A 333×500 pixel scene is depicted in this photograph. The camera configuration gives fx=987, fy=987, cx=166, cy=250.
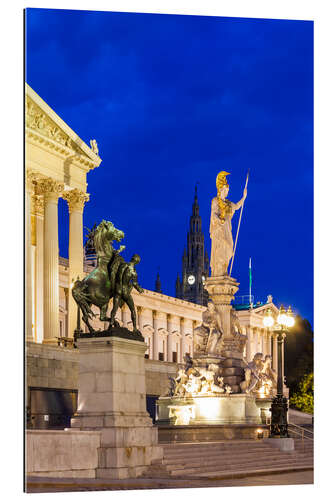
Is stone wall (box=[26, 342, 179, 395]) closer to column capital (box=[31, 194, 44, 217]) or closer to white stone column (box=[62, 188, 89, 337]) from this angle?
white stone column (box=[62, 188, 89, 337])

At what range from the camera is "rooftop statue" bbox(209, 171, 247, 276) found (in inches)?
1206

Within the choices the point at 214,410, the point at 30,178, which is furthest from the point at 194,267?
the point at 214,410

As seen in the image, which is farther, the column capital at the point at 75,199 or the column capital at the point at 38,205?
the column capital at the point at 75,199

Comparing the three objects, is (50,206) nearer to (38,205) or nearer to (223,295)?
(38,205)

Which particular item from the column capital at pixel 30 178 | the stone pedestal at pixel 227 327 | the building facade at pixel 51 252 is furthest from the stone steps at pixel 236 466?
the column capital at pixel 30 178

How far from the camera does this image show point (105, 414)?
774 inches

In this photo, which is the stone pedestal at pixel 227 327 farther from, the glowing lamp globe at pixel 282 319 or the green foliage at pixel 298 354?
the green foliage at pixel 298 354

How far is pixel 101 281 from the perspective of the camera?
67.9ft

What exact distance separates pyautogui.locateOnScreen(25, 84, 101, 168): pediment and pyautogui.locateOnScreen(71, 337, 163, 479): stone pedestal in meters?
15.8

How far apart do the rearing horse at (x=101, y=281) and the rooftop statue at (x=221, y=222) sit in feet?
32.5

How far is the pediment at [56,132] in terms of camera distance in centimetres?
3678
